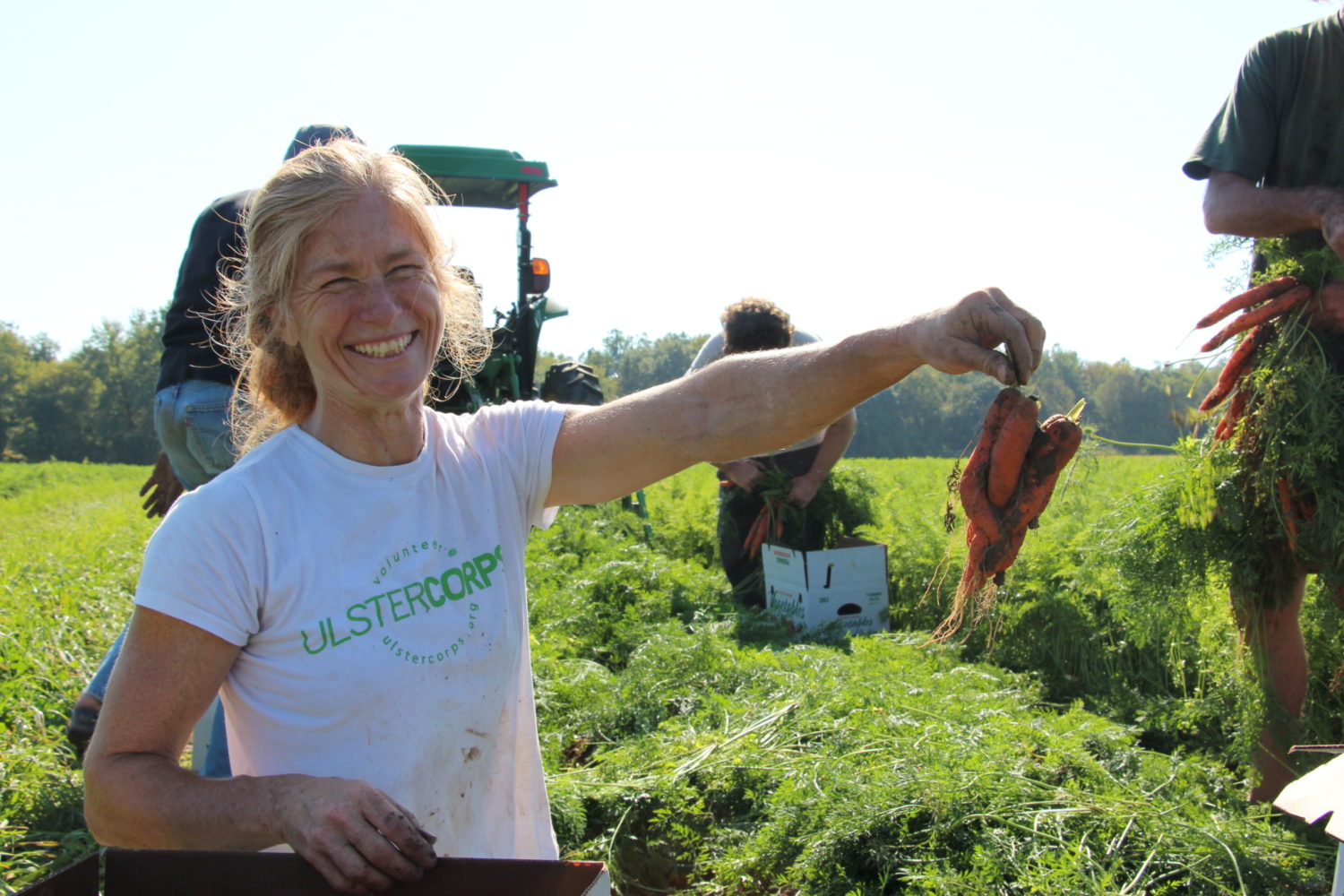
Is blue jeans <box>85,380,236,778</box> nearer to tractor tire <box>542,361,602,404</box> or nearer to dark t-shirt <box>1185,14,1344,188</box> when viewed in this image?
dark t-shirt <box>1185,14,1344,188</box>

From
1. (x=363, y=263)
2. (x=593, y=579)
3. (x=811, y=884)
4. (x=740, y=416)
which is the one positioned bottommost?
(x=811, y=884)

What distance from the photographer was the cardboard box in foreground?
1.30 meters

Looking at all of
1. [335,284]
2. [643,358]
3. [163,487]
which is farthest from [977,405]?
[643,358]

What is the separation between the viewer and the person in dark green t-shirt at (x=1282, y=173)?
287 cm

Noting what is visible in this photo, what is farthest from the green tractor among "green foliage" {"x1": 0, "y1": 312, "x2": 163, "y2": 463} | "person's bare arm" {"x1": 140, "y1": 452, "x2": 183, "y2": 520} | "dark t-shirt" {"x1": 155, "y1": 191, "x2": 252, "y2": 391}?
"green foliage" {"x1": 0, "y1": 312, "x2": 163, "y2": 463}

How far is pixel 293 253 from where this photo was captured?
174 centimetres

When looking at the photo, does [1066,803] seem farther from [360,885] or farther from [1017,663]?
[1017,663]

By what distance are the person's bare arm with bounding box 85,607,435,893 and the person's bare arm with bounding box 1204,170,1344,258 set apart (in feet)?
9.35

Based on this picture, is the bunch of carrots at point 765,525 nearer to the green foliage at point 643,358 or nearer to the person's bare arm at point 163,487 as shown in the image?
the person's bare arm at point 163,487

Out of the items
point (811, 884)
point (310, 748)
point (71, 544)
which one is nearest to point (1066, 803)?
point (811, 884)

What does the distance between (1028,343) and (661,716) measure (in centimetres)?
288

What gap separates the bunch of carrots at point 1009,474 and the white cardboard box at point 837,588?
3412 millimetres

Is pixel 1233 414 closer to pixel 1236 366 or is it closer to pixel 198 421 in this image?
pixel 1236 366

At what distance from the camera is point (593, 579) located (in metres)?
5.67
